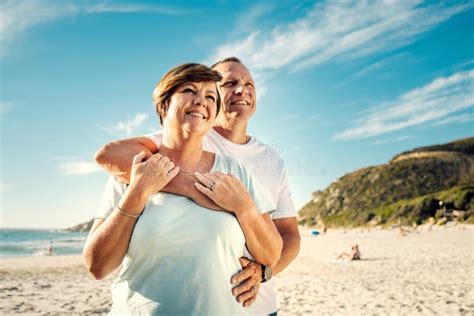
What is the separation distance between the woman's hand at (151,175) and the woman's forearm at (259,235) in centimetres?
31

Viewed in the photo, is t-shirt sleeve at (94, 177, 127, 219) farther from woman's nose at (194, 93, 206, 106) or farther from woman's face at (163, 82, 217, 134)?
woman's nose at (194, 93, 206, 106)

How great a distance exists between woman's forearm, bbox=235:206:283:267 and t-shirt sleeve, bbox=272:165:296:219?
570 mm

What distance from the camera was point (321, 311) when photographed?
355 inches

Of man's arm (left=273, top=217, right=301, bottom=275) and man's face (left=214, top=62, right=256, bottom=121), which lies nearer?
man's arm (left=273, top=217, right=301, bottom=275)

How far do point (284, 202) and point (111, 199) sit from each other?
3.46ft

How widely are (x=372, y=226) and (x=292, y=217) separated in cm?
6250

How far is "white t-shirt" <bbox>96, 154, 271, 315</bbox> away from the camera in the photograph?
5.25 ft

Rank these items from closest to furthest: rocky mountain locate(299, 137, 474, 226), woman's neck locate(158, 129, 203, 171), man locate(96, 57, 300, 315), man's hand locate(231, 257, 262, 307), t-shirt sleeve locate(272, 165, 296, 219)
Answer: man's hand locate(231, 257, 262, 307)
woman's neck locate(158, 129, 203, 171)
man locate(96, 57, 300, 315)
t-shirt sleeve locate(272, 165, 296, 219)
rocky mountain locate(299, 137, 474, 226)

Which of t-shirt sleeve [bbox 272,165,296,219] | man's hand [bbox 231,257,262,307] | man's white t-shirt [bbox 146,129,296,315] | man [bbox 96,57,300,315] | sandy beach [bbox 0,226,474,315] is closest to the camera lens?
man's hand [bbox 231,257,262,307]

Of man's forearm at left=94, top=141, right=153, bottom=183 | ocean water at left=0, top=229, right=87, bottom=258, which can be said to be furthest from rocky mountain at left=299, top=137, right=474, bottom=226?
man's forearm at left=94, top=141, right=153, bottom=183

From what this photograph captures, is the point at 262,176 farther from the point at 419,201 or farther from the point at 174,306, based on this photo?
the point at 419,201

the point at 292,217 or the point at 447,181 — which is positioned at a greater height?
the point at 447,181

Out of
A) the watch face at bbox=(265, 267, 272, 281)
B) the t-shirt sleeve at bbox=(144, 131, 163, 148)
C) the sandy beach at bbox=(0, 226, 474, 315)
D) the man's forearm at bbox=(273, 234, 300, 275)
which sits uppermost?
the t-shirt sleeve at bbox=(144, 131, 163, 148)

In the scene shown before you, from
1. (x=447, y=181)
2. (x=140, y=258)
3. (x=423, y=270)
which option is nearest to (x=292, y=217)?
(x=140, y=258)
